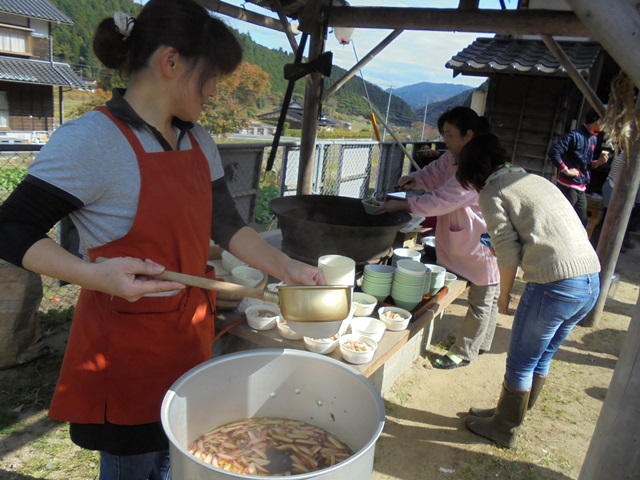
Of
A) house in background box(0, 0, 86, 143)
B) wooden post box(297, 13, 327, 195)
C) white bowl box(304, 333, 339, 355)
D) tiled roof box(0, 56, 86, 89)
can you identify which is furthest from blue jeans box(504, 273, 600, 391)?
tiled roof box(0, 56, 86, 89)

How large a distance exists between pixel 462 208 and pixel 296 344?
2.03 metres

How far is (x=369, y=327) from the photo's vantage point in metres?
2.55

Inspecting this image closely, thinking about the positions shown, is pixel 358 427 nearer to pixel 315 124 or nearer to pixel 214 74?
pixel 214 74

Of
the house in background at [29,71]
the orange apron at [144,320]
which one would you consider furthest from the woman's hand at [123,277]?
the house in background at [29,71]

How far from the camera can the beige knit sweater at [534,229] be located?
263cm

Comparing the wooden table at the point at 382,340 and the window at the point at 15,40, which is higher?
the window at the point at 15,40

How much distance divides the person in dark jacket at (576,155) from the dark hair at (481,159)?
371 cm

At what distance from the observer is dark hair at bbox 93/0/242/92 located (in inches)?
52.5

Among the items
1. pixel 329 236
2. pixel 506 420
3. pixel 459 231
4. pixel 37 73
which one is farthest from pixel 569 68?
pixel 37 73

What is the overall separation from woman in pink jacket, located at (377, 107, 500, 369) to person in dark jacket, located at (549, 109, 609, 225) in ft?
8.96

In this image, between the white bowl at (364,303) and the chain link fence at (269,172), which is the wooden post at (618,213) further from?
the chain link fence at (269,172)

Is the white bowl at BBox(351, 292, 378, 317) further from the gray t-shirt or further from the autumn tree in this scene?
the autumn tree

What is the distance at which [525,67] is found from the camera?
715cm

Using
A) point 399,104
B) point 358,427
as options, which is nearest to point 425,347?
point 358,427
